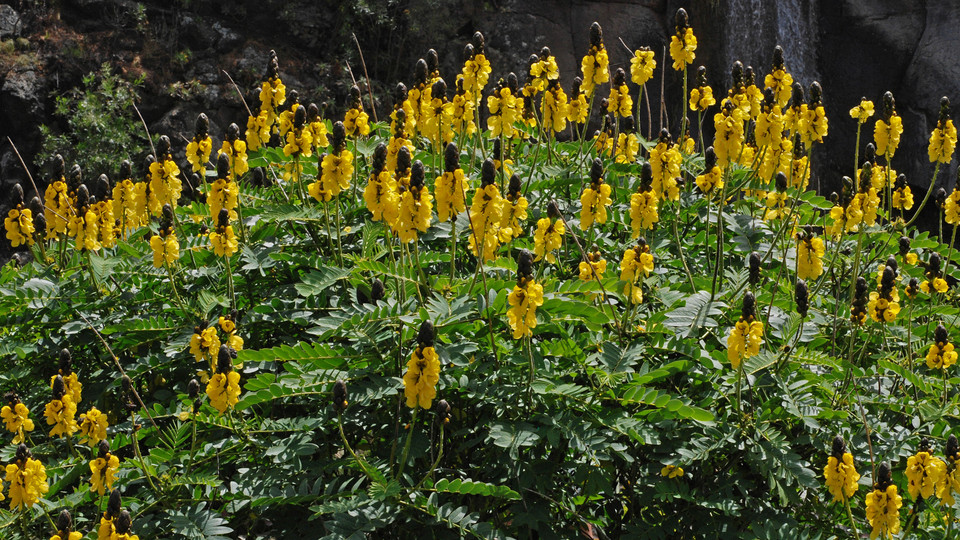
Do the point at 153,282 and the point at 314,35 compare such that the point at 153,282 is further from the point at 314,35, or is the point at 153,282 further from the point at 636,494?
the point at 314,35

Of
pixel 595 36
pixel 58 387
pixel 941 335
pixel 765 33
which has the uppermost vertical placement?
pixel 595 36

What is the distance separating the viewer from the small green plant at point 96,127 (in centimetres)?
956

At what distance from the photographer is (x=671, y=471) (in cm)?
274

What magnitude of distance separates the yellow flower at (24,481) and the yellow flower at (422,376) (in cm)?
117

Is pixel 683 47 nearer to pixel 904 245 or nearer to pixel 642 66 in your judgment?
pixel 642 66

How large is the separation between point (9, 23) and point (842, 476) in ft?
36.1

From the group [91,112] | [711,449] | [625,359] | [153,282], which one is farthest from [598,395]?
[91,112]

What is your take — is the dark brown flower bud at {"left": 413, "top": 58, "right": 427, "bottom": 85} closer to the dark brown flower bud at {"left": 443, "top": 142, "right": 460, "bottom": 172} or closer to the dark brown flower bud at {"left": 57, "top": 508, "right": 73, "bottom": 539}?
the dark brown flower bud at {"left": 443, "top": 142, "right": 460, "bottom": 172}

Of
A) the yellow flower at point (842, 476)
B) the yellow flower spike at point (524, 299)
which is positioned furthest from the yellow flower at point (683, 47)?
the yellow flower at point (842, 476)

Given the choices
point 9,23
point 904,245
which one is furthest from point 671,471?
point 9,23

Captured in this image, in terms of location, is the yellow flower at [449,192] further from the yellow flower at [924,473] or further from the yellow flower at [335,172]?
the yellow flower at [924,473]

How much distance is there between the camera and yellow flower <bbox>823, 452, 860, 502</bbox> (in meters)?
2.53

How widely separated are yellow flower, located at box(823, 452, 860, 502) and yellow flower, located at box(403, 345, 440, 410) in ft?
3.82

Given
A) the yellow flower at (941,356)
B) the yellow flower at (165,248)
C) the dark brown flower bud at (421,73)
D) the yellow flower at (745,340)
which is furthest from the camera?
the dark brown flower bud at (421,73)
